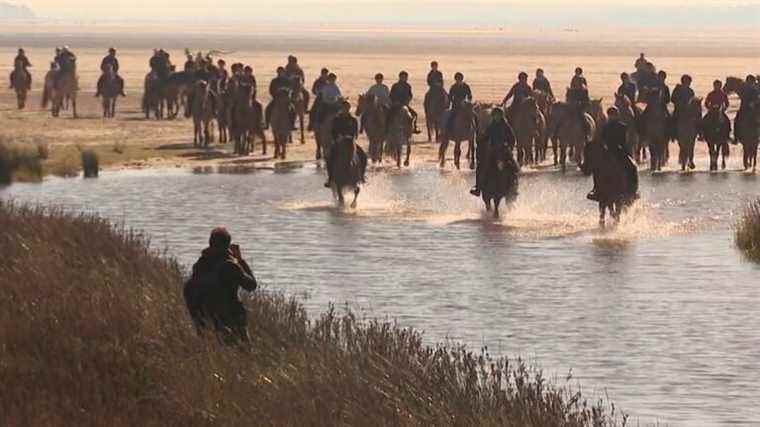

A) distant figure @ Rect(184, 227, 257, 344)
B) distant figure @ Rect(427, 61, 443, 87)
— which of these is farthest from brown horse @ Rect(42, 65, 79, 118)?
distant figure @ Rect(184, 227, 257, 344)

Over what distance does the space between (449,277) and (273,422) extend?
36.8 feet

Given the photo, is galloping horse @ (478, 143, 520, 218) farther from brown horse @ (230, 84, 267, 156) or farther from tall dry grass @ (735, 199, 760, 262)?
brown horse @ (230, 84, 267, 156)

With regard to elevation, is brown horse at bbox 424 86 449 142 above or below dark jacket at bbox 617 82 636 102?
below

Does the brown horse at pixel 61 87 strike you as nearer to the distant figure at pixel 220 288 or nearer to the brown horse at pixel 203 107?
the brown horse at pixel 203 107

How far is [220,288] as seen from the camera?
1380 centimetres

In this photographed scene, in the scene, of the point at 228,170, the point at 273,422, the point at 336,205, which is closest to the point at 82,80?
the point at 228,170

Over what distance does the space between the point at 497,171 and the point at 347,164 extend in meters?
2.49

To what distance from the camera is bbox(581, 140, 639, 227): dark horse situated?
2675 centimetres

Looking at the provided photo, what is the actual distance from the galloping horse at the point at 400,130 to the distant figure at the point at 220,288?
24185 millimetres

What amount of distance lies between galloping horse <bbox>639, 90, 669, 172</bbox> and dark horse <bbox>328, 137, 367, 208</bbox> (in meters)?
8.64

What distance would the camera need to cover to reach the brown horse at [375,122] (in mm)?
38469

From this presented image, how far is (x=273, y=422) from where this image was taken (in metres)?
11.8

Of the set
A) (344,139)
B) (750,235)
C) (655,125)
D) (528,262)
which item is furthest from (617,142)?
(655,125)

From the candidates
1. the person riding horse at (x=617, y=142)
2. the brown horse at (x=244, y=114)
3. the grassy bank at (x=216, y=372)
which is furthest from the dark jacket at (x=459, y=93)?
the grassy bank at (x=216, y=372)
